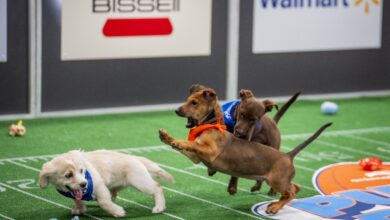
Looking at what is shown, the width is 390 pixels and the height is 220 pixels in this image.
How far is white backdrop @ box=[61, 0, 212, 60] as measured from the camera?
1491 centimetres

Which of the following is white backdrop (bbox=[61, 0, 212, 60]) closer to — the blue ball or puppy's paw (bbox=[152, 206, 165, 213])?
the blue ball

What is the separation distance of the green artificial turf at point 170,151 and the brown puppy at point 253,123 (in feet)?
2.00

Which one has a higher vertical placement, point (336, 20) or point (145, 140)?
point (336, 20)

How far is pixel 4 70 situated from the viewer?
14492mm

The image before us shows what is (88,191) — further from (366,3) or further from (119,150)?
(366,3)

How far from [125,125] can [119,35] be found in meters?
1.58

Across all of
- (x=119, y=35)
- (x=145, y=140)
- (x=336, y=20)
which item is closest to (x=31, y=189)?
(x=145, y=140)

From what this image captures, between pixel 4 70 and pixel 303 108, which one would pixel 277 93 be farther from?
pixel 4 70

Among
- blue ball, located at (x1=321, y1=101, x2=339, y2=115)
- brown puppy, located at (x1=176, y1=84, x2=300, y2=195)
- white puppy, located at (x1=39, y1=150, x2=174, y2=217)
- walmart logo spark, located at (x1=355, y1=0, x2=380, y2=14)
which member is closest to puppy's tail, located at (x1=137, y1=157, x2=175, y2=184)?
white puppy, located at (x1=39, y1=150, x2=174, y2=217)

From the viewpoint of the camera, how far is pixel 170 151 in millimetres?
12977

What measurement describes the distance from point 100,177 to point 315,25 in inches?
338

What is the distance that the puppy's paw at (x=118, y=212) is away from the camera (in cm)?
941

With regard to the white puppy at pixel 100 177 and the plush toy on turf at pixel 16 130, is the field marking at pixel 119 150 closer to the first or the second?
Result: the plush toy on turf at pixel 16 130

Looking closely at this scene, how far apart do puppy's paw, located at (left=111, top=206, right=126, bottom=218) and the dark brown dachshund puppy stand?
0.92m
